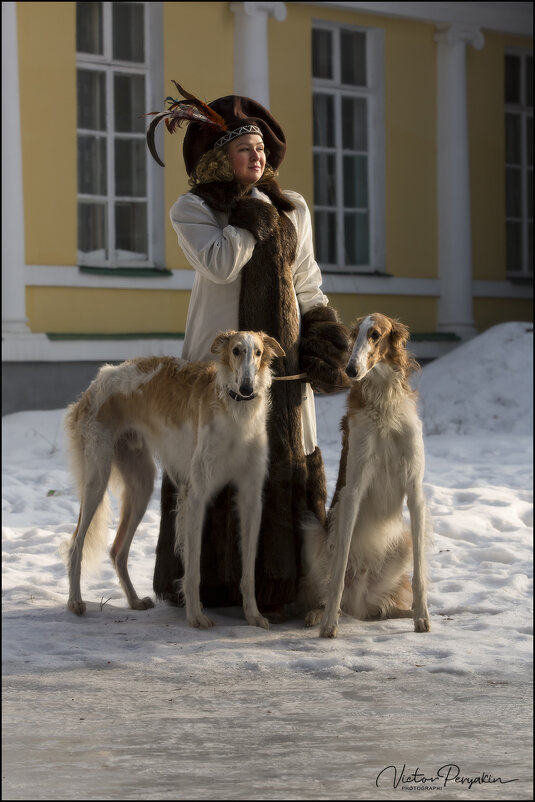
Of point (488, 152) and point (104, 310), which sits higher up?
point (488, 152)

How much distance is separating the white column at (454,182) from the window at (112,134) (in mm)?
3516

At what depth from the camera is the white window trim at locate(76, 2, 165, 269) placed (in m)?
10.7

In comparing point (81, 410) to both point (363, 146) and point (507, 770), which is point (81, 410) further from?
point (363, 146)

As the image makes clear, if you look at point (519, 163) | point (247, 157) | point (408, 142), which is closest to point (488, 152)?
point (519, 163)

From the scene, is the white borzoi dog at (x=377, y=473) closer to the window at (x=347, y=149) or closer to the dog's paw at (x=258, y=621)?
the dog's paw at (x=258, y=621)

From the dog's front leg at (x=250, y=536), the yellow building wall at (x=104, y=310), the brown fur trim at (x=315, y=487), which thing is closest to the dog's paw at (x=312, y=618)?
the dog's front leg at (x=250, y=536)

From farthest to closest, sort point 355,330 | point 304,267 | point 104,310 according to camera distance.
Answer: point 104,310, point 304,267, point 355,330

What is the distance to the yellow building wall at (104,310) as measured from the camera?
1017 cm

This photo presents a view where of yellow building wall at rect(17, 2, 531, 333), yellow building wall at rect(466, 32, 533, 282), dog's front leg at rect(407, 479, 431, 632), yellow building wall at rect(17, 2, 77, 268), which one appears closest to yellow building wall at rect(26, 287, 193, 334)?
yellow building wall at rect(17, 2, 531, 333)

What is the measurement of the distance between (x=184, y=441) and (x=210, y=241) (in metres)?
0.84

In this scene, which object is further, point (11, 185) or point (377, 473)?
point (11, 185)

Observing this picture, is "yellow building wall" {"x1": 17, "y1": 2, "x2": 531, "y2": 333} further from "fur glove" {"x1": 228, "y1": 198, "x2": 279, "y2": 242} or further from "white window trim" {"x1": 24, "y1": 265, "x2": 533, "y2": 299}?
"fur glove" {"x1": 228, "y1": 198, "x2": 279, "y2": 242}

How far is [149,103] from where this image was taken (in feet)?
35.8

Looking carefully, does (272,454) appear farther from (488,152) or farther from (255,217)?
(488,152)
